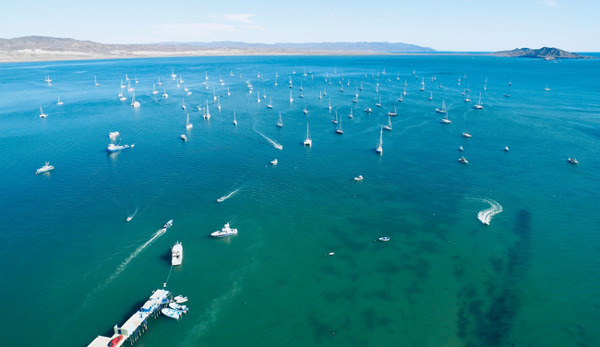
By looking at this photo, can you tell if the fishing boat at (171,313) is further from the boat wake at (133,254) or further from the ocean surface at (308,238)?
the boat wake at (133,254)

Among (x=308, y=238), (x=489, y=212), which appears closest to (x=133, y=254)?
(x=308, y=238)

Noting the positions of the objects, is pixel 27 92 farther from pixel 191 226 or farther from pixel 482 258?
pixel 482 258

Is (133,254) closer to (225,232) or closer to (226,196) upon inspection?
(225,232)

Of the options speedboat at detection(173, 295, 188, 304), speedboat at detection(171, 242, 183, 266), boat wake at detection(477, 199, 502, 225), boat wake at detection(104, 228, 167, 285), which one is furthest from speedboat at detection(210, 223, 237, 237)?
boat wake at detection(477, 199, 502, 225)

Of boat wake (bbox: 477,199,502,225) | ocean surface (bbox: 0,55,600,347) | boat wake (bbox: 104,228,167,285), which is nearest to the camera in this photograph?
ocean surface (bbox: 0,55,600,347)

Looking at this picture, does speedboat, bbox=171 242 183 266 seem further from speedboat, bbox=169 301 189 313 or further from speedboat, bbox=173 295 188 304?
speedboat, bbox=169 301 189 313

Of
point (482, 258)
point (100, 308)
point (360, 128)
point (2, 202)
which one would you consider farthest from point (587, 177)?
point (2, 202)

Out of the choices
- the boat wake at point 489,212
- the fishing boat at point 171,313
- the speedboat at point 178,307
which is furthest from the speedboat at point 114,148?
the boat wake at point 489,212
